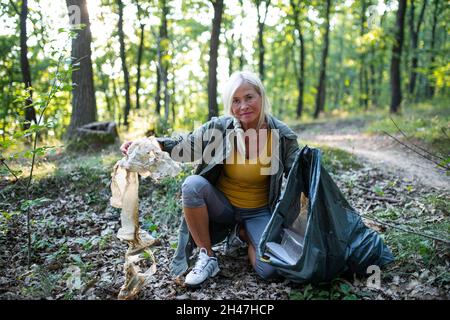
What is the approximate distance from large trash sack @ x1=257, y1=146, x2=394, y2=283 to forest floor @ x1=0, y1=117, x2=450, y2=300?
158 millimetres

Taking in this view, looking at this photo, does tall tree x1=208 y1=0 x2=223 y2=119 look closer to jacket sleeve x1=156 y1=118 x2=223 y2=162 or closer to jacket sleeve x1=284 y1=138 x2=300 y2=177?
jacket sleeve x1=156 y1=118 x2=223 y2=162

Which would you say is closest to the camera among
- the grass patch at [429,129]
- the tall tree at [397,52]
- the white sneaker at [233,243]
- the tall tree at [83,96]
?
the white sneaker at [233,243]

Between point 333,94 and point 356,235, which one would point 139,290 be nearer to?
point 356,235

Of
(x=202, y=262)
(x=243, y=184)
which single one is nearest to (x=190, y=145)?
(x=243, y=184)

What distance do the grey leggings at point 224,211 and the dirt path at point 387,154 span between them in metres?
1.58

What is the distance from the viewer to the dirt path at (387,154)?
17.2ft

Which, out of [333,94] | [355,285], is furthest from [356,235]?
[333,94]

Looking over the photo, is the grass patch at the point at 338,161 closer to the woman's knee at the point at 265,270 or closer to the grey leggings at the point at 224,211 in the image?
the grey leggings at the point at 224,211

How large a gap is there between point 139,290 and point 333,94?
30.9m

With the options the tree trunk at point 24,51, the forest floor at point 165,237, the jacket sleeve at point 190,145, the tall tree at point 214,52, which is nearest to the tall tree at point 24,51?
the tree trunk at point 24,51

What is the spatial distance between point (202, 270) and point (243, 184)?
33.1 inches

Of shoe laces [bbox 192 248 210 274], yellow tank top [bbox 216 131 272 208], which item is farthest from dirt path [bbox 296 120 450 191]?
shoe laces [bbox 192 248 210 274]

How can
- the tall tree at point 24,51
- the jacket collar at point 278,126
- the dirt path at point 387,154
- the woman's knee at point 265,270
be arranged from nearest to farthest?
the woman's knee at point 265,270 → the jacket collar at point 278,126 → the dirt path at point 387,154 → the tall tree at point 24,51

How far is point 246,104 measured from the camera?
3.14 metres
